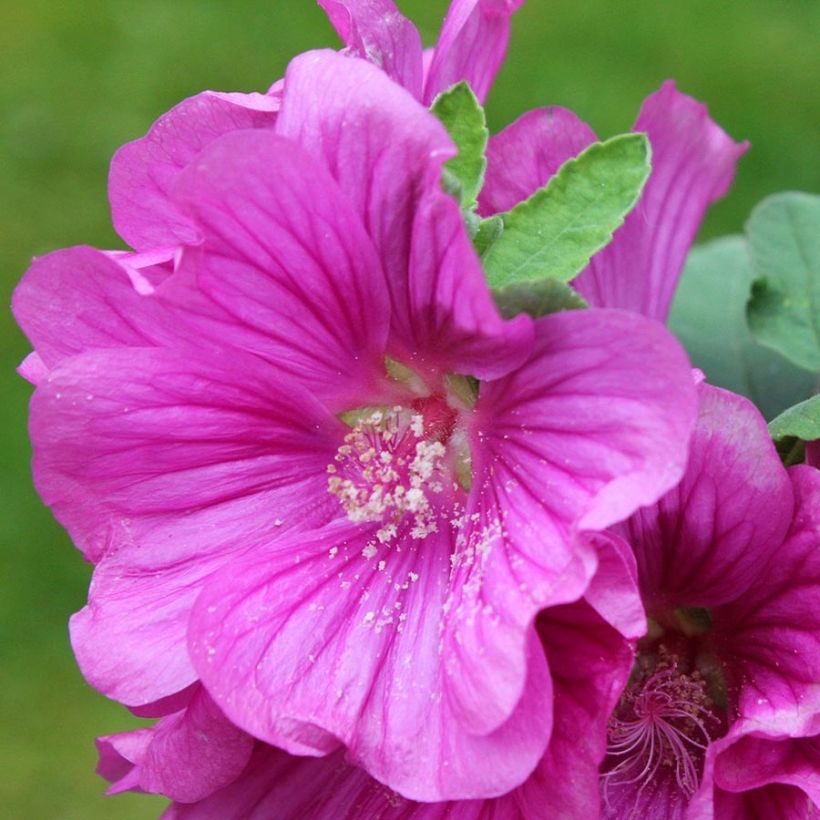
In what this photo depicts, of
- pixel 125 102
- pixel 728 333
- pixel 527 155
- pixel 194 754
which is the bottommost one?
pixel 125 102

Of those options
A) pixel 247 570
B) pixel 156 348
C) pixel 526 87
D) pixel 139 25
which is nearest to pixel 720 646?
pixel 247 570

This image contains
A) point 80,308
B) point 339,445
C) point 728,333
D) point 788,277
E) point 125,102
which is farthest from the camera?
point 125,102

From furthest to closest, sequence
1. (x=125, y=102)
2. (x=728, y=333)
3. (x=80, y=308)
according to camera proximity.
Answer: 1. (x=125, y=102)
2. (x=728, y=333)
3. (x=80, y=308)

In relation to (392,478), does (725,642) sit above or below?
below

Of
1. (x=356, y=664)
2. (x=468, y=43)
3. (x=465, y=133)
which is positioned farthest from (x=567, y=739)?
(x=468, y=43)

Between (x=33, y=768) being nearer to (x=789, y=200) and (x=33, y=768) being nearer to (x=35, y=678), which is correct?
(x=35, y=678)

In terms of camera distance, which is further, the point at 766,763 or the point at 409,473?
the point at 409,473

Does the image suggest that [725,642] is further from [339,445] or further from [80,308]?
[80,308]
